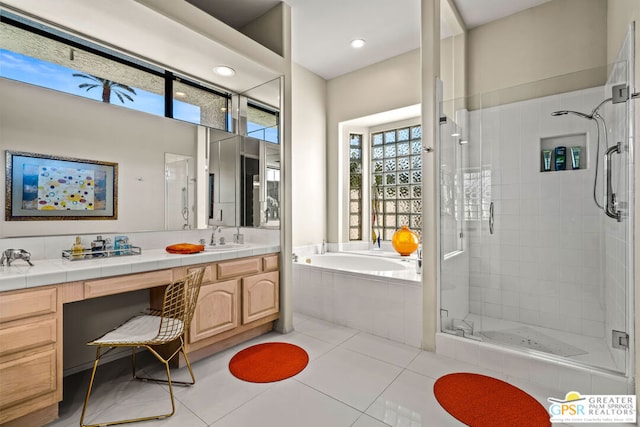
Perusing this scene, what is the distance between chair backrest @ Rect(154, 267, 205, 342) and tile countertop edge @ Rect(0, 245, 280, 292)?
0.22 m

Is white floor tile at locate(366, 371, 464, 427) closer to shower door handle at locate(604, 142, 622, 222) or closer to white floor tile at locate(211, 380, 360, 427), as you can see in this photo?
white floor tile at locate(211, 380, 360, 427)

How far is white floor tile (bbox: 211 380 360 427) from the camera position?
1.67 meters

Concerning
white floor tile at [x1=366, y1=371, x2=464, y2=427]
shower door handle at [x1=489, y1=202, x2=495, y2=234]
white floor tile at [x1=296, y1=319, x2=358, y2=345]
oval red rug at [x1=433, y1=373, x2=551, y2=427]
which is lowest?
white floor tile at [x1=366, y1=371, x2=464, y2=427]

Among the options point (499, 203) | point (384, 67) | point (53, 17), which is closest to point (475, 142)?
point (499, 203)

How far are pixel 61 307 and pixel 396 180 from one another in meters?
3.75

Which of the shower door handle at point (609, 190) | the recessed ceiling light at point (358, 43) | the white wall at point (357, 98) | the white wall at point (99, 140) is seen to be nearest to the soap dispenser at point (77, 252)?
the white wall at point (99, 140)

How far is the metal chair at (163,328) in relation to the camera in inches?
66.6

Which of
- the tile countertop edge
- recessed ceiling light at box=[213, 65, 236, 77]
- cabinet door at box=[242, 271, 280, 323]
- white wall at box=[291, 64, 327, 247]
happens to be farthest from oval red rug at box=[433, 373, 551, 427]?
recessed ceiling light at box=[213, 65, 236, 77]

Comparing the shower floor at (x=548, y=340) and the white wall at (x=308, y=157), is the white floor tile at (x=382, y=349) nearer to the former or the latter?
the shower floor at (x=548, y=340)

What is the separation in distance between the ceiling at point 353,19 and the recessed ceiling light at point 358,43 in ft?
0.18

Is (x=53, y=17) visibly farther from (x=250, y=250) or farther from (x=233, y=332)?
(x=233, y=332)

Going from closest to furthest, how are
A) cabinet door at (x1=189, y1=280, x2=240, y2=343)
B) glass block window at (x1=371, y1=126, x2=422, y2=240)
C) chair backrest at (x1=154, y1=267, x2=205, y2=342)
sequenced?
chair backrest at (x1=154, y1=267, x2=205, y2=342) < cabinet door at (x1=189, y1=280, x2=240, y2=343) < glass block window at (x1=371, y1=126, x2=422, y2=240)

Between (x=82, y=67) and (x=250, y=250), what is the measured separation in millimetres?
1876

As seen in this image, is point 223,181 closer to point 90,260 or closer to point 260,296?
point 260,296
